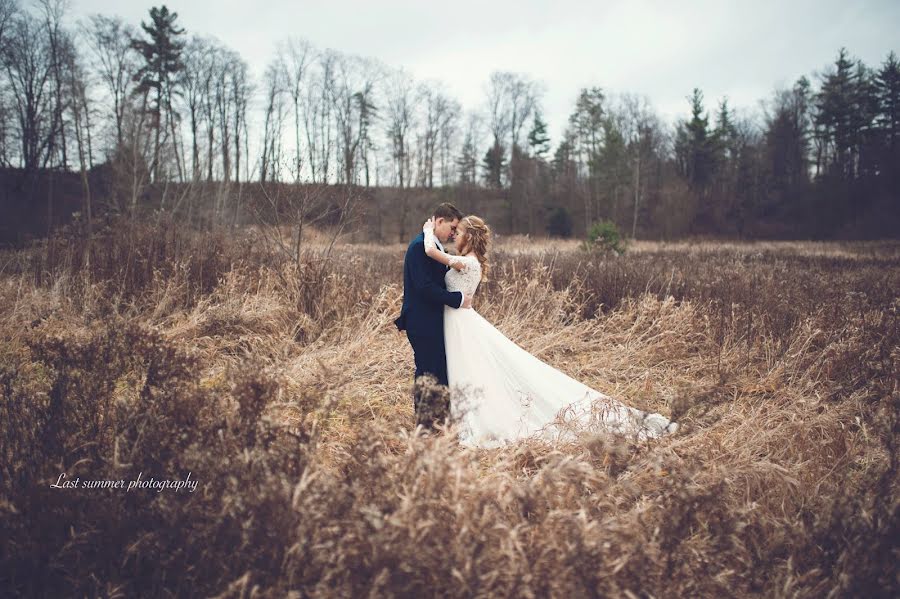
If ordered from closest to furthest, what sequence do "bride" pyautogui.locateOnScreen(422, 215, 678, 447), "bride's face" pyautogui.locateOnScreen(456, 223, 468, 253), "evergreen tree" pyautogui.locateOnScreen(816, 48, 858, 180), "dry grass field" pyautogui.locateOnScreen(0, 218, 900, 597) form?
"dry grass field" pyautogui.locateOnScreen(0, 218, 900, 597)
"bride" pyautogui.locateOnScreen(422, 215, 678, 447)
"bride's face" pyautogui.locateOnScreen(456, 223, 468, 253)
"evergreen tree" pyautogui.locateOnScreen(816, 48, 858, 180)

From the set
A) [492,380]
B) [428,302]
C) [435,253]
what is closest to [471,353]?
[492,380]

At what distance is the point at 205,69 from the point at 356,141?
10148mm

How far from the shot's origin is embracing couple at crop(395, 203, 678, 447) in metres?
3.58

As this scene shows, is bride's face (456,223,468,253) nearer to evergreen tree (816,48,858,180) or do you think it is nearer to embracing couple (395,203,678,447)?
embracing couple (395,203,678,447)

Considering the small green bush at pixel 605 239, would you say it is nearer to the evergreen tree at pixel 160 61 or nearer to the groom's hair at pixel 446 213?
the groom's hair at pixel 446 213

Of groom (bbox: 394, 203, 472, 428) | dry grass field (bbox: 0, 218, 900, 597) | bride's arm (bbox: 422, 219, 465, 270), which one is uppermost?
bride's arm (bbox: 422, 219, 465, 270)

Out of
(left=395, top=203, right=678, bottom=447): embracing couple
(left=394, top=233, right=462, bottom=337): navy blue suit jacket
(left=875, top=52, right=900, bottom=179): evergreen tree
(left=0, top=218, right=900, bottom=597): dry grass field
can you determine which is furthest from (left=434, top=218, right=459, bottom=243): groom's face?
(left=875, top=52, right=900, bottom=179): evergreen tree

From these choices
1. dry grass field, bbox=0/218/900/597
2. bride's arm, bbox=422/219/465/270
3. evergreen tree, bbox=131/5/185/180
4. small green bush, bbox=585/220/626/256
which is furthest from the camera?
evergreen tree, bbox=131/5/185/180

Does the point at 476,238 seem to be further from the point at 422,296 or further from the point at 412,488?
the point at 412,488

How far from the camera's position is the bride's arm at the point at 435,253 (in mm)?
3512

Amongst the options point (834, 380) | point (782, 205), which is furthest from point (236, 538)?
point (782, 205)

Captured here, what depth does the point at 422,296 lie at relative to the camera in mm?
3578

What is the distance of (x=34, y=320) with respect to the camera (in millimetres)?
5617

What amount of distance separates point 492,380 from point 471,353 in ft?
0.89
